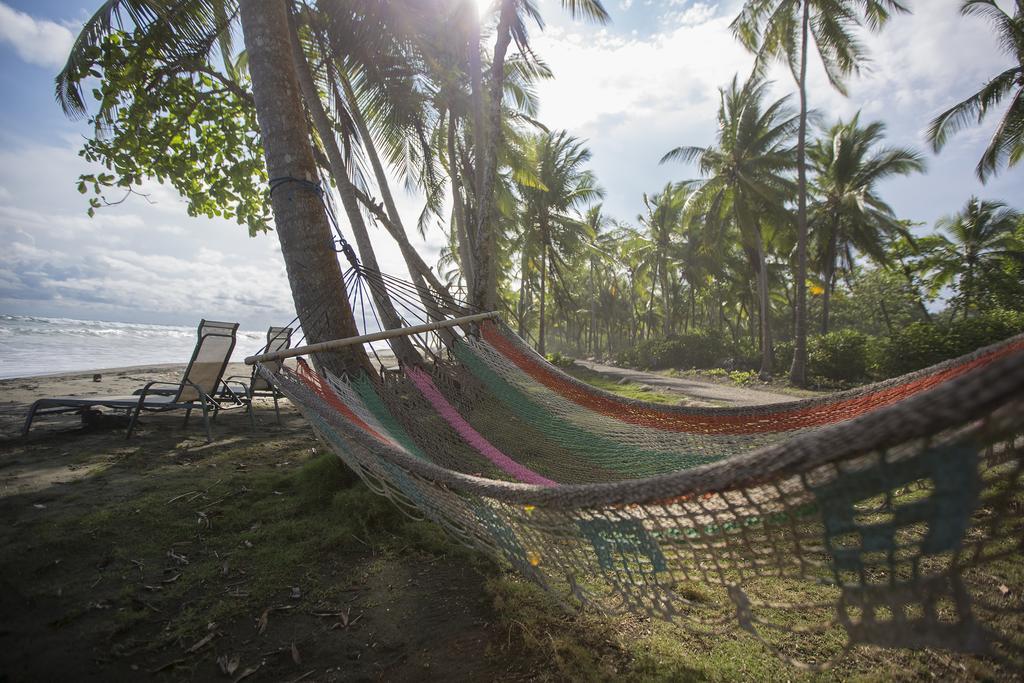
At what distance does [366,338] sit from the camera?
2252 millimetres

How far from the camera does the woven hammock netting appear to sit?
1.80ft

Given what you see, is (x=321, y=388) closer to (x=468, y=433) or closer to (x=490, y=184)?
(x=468, y=433)

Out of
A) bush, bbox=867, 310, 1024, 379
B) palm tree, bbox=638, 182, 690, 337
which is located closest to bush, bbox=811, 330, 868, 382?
bush, bbox=867, 310, 1024, 379

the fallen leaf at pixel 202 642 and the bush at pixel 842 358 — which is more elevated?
the bush at pixel 842 358

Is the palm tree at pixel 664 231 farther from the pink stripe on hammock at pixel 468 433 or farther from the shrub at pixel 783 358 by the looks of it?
the pink stripe on hammock at pixel 468 433

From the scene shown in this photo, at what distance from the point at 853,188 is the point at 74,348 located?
24.2 metres

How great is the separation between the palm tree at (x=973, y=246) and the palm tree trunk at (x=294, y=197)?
17438mm

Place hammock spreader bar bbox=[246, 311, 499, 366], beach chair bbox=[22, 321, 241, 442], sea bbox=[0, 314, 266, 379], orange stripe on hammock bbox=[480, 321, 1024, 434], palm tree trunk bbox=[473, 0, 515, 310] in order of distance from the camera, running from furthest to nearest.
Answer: sea bbox=[0, 314, 266, 379], palm tree trunk bbox=[473, 0, 515, 310], beach chair bbox=[22, 321, 241, 442], hammock spreader bar bbox=[246, 311, 499, 366], orange stripe on hammock bbox=[480, 321, 1024, 434]

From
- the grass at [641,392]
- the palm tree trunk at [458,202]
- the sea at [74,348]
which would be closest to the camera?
the grass at [641,392]

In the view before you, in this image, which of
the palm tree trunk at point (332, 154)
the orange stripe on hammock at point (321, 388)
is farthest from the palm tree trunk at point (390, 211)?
the orange stripe on hammock at point (321, 388)

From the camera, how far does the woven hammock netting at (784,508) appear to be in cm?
55

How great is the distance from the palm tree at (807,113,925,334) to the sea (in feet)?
64.7

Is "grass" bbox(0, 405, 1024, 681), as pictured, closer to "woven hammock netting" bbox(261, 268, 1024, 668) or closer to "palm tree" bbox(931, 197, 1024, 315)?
"woven hammock netting" bbox(261, 268, 1024, 668)

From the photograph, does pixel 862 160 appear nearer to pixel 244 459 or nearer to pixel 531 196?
pixel 531 196
